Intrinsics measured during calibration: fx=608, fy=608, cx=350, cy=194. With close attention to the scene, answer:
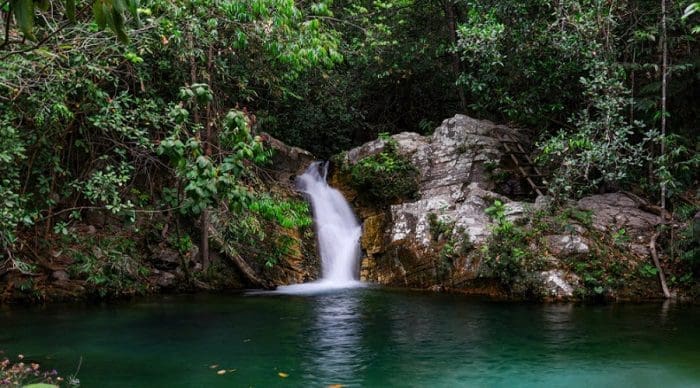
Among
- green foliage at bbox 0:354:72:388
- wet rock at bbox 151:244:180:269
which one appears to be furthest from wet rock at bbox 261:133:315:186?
green foliage at bbox 0:354:72:388

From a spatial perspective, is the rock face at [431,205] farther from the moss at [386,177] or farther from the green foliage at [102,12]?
the green foliage at [102,12]

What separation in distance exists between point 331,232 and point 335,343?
21.6 feet

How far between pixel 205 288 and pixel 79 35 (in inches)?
217

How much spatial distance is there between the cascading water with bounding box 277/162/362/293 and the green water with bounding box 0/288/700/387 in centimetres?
245

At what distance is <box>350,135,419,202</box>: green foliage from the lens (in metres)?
14.0

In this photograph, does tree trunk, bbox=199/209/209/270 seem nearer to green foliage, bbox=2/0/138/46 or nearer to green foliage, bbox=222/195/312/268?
green foliage, bbox=222/195/312/268

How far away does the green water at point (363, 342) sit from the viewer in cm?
603

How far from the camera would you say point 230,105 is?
557 inches

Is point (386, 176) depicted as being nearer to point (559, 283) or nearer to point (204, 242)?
point (204, 242)

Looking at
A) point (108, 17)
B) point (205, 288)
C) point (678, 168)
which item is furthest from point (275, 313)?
point (678, 168)

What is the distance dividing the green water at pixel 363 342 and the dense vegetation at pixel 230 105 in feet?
5.17

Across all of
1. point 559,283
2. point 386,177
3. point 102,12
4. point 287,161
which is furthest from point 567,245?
point 102,12

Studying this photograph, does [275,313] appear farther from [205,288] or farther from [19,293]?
[19,293]

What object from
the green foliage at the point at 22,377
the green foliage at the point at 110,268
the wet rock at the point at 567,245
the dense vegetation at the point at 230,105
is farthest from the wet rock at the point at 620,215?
the green foliage at the point at 22,377
